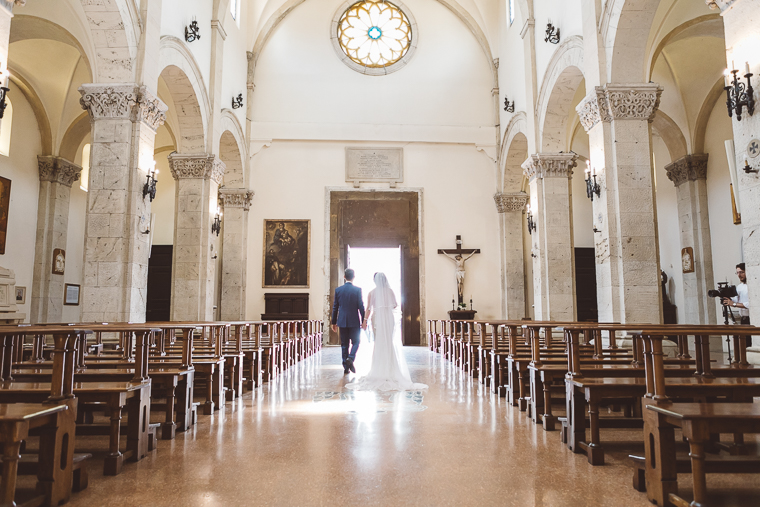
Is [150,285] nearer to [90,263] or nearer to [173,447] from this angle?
[90,263]

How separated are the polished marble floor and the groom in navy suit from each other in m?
3.01

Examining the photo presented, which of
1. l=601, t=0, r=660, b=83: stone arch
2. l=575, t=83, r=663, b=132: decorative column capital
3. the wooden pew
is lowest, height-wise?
the wooden pew

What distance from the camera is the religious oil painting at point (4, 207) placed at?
12.9 meters

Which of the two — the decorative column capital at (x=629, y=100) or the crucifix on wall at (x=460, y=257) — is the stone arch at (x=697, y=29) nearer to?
the decorative column capital at (x=629, y=100)

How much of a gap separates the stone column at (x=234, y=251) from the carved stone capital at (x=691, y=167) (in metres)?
12.4

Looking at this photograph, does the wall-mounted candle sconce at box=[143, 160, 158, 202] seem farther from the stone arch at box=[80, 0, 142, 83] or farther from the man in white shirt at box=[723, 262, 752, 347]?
the man in white shirt at box=[723, 262, 752, 347]

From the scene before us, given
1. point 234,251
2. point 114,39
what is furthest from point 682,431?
point 234,251

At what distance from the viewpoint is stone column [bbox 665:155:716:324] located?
1362cm

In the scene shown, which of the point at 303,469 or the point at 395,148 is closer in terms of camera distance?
the point at 303,469

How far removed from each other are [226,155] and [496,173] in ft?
28.6

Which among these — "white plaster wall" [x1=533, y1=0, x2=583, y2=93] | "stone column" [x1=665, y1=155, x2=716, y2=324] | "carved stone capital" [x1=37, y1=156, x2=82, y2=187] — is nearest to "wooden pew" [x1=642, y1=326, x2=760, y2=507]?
"white plaster wall" [x1=533, y1=0, x2=583, y2=93]

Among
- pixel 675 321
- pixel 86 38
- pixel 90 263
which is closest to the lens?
pixel 90 263

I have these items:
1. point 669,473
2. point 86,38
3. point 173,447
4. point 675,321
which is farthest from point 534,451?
point 675,321

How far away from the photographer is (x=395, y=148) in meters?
18.0
